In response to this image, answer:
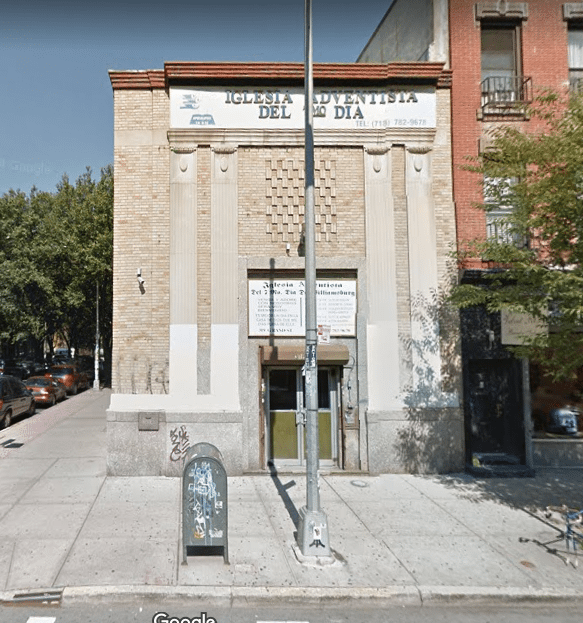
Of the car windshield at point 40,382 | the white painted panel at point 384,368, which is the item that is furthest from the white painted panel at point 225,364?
the car windshield at point 40,382

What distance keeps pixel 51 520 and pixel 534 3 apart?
14.7 meters

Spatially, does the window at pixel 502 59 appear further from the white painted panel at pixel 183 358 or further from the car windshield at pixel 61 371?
the car windshield at pixel 61 371

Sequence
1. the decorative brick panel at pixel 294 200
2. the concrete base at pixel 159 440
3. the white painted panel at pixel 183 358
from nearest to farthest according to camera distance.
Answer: the concrete base at pixel 159 440, the white painted panel at pixel 183 358, the decorative brick panel at pixel 294 200

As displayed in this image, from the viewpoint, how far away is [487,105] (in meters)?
11.6

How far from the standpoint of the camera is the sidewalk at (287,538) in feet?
19.6

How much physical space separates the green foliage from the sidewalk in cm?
2108

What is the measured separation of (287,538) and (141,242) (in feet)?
22.5

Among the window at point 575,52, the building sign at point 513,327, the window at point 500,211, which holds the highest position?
the window at point 575,52

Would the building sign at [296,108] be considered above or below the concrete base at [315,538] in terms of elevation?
above

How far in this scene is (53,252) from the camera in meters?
31.3

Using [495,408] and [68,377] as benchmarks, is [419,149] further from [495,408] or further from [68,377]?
[68,377]

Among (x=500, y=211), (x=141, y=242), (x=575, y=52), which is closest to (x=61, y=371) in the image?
(x=141, y=242)

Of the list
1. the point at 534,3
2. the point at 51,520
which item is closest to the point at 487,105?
the point at 534,3

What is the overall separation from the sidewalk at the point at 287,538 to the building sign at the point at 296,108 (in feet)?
25.3
